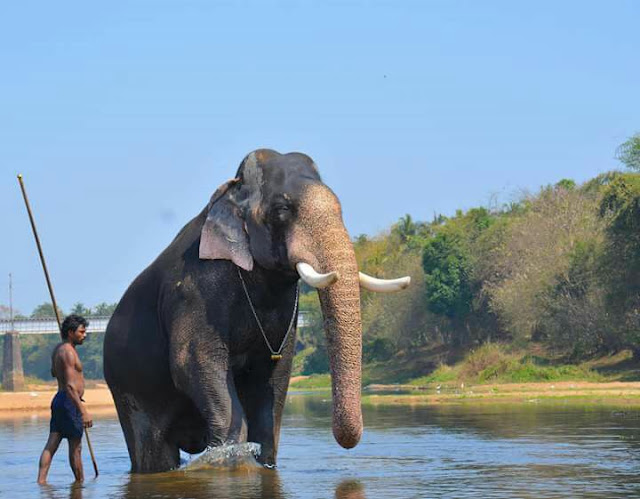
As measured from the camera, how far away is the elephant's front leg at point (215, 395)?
12477mm

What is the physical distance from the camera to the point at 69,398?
1339cm

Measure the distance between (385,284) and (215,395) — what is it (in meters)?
2.31

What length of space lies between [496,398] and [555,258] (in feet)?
60.0

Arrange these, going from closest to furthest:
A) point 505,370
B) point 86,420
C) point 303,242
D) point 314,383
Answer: point 303,242 → point 86,420 → point 505,370 → point 314,383

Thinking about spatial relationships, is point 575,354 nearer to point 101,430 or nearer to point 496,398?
point 496,398

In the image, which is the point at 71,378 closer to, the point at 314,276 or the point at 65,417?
the point at 65,417

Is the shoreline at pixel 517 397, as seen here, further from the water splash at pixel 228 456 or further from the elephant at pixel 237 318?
the water splash at pixel 228 456

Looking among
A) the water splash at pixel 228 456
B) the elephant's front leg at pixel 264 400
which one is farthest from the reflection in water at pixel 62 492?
the elephant's front leg at pixel 264 400

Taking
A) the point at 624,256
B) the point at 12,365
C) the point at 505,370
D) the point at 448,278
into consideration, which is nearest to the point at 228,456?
the point at 624,256

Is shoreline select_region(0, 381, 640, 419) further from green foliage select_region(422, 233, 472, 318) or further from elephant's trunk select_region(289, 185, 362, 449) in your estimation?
elephant's trunk select_region(289, 185, 362, 449)

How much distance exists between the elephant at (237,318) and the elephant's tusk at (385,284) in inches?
0.6

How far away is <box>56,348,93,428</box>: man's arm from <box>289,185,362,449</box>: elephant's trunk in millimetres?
2735

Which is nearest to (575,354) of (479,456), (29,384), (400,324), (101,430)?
(400,324)

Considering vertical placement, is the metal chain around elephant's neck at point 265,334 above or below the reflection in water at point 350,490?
above
